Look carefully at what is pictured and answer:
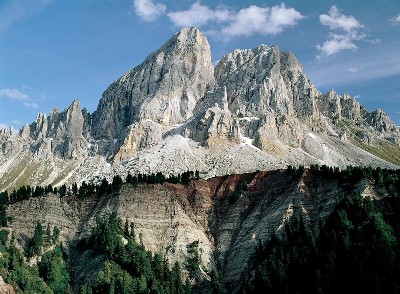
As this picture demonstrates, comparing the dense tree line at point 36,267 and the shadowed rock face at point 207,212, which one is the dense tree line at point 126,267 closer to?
the shadowed rock face at point 207,212

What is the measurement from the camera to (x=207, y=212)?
568 feet

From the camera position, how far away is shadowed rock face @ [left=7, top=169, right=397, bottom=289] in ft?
493

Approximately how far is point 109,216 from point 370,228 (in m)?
74.8

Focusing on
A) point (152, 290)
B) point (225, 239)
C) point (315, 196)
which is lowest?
point (152, 290)

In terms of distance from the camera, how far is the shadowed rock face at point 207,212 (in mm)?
150250

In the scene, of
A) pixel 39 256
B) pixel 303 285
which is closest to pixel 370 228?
pixel 303 285

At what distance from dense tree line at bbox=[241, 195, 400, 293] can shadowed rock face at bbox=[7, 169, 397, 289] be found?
22.4 feet

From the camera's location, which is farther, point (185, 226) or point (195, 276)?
point (185, 226)

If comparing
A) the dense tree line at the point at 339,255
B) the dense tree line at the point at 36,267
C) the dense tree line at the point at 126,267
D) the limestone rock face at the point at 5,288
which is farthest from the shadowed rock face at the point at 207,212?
the limestone rock face at the point at 5,288

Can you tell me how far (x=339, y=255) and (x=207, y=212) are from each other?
2324 inches

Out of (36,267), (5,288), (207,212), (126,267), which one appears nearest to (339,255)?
(126,267)

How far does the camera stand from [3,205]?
536 ft

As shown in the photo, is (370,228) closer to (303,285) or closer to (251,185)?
(303,285)

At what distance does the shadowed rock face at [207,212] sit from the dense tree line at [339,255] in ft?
22.4
